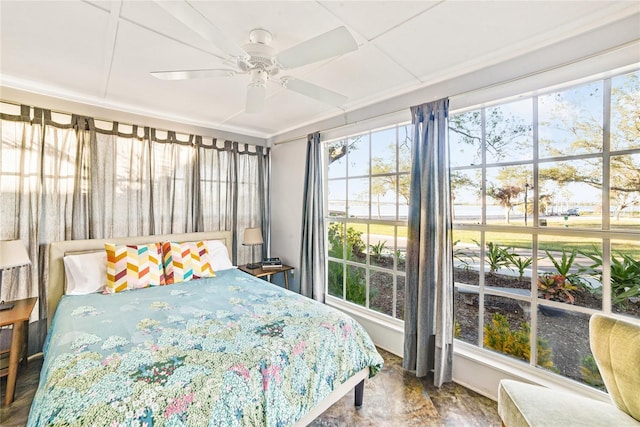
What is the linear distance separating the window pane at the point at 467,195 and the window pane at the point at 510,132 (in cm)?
18

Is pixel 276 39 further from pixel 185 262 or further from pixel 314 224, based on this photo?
pixel 185 262

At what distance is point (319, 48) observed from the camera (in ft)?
4.42

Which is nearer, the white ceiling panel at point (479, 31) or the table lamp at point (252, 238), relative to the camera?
the white ceiling panel at point (479, 31)

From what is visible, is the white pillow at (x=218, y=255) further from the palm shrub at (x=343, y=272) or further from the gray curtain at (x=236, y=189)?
the palm shrub at (x=343, y=272)

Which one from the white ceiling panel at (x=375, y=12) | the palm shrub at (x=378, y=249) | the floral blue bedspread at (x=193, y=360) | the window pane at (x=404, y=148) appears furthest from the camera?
the palm shrub at (x=378, y=249)

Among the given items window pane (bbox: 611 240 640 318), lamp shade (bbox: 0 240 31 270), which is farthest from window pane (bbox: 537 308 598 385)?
lamp shade (bbox: 0 240 31 270)

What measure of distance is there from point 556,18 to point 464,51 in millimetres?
473

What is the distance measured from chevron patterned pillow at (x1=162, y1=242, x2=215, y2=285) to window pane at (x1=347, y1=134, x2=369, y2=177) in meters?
1.89

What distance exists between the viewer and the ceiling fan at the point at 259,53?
1.18 metres

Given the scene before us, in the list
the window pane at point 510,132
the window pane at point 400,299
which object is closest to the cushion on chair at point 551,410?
the window pane at point 400,299

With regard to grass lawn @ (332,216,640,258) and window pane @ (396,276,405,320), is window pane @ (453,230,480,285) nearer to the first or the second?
grass lawn @ (332,216,640,258)

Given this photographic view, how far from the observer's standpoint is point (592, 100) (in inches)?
66.9

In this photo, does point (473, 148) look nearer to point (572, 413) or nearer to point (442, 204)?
point (442, 204)

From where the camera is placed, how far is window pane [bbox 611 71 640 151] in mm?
1555
